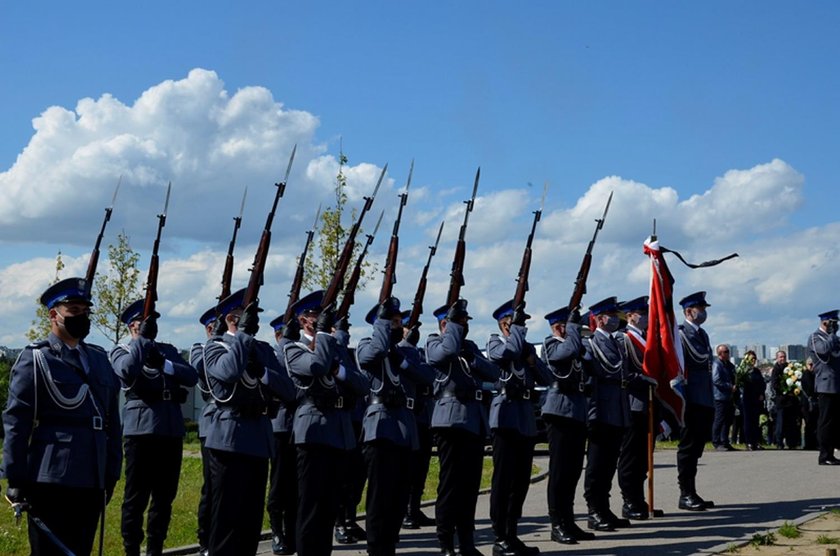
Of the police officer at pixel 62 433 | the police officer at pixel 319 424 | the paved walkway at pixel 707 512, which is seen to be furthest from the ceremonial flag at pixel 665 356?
the police officer at pixel 62 433

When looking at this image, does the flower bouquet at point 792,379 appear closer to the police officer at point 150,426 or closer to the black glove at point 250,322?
the police officer at point 150,426

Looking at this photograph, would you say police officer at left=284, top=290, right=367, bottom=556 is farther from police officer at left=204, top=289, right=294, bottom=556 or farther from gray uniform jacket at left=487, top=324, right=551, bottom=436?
gray uniform jacket at left=487, top=324, right=551, bottom=436

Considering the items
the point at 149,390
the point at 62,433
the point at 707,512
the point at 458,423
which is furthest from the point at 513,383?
the point at 62,433

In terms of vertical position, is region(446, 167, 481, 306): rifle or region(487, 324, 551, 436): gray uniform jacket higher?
region(446, 167, 481, 306): rifle

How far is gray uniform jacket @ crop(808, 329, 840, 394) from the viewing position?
1825 cm

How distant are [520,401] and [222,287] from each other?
3.69 metres

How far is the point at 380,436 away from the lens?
965cm

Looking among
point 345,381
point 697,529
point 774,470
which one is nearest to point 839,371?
point 774,470

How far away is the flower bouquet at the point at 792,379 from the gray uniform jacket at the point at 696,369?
381 inches

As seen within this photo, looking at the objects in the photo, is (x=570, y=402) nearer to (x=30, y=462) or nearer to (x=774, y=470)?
(x=30, y=462)

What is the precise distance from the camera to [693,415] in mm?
13891

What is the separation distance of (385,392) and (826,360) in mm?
10776

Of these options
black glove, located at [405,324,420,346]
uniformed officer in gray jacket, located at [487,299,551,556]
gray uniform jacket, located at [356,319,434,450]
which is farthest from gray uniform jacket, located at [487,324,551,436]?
gray uniform jacket, located at [356,319,434,450]

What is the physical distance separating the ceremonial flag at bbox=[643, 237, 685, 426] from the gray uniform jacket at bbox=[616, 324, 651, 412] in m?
0.13
